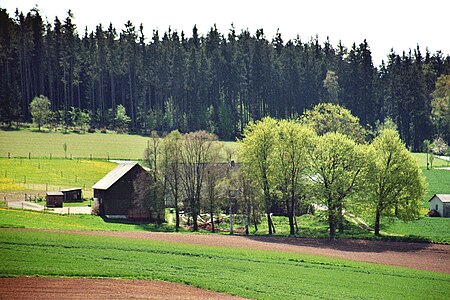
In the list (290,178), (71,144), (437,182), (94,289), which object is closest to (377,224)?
(290,178)

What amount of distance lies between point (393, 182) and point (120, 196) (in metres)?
30.6

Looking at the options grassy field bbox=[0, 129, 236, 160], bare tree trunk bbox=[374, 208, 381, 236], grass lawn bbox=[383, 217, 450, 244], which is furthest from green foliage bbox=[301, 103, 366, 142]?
grassy field bbox=[0, 129, 236, 160]

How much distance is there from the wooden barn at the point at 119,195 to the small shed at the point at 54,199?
13.1 feet

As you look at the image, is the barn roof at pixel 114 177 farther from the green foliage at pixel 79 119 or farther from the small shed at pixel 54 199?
the green foliage at pixel 79 119

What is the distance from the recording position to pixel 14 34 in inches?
5315

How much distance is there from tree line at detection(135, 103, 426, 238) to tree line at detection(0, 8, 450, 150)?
66543 millimetres

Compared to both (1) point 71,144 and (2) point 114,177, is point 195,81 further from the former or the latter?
(2) point 114,177

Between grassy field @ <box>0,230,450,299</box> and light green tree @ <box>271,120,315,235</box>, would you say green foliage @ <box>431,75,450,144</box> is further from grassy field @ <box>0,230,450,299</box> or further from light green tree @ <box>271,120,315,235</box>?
grassy field @ <box>0,230,450,299</box>

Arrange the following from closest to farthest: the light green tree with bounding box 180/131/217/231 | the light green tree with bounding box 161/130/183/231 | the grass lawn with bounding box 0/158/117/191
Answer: the light green tree with bounding box 180/131/217/231 < the light green tree with bounding box 161/130/183/231 < the grass lawn with bounding box 0/158/117/191

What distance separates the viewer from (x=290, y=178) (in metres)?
62.2

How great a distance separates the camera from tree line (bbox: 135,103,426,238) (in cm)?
6075

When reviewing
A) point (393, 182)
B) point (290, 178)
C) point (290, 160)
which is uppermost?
point (290, 160)

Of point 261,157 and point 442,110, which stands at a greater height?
point 442,110

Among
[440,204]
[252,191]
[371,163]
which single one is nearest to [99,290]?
[252,191]
